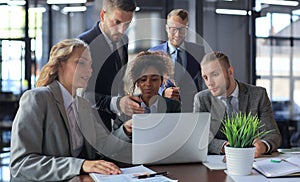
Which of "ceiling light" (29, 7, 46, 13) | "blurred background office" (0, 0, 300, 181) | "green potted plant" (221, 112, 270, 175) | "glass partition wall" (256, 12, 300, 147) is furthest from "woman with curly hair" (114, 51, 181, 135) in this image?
"glass partition wall" (256, 12, 300, 147)

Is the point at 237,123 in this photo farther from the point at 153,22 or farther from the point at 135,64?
the point at 153,22

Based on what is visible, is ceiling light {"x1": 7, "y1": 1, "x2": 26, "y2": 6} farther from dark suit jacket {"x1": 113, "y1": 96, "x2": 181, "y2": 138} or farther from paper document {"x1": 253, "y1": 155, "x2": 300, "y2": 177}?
paper document {"x1": 253, "y1": 155, "x2": 300, "y2": 177}

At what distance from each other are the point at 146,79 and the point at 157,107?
0.60 ft

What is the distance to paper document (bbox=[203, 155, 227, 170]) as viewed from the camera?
1.52m

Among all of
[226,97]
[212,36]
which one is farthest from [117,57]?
[212,36]

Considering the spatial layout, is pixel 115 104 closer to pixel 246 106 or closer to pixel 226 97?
pixel 226 97

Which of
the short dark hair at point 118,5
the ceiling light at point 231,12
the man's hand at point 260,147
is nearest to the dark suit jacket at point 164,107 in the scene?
the man's hand at point 260,147

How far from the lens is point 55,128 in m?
1.51

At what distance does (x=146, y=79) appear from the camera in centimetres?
214

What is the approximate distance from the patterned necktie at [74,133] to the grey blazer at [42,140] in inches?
1.4

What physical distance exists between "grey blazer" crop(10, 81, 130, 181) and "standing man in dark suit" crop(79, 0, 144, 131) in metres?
0.45

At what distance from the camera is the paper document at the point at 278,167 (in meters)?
1.38

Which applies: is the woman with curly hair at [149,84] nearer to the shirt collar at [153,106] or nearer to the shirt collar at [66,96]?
the shirt collar at [153,106]

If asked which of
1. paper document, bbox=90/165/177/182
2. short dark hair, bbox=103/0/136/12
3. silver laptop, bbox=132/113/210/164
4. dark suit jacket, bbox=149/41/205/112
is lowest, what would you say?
paper document, bbox=90/165/177/182
